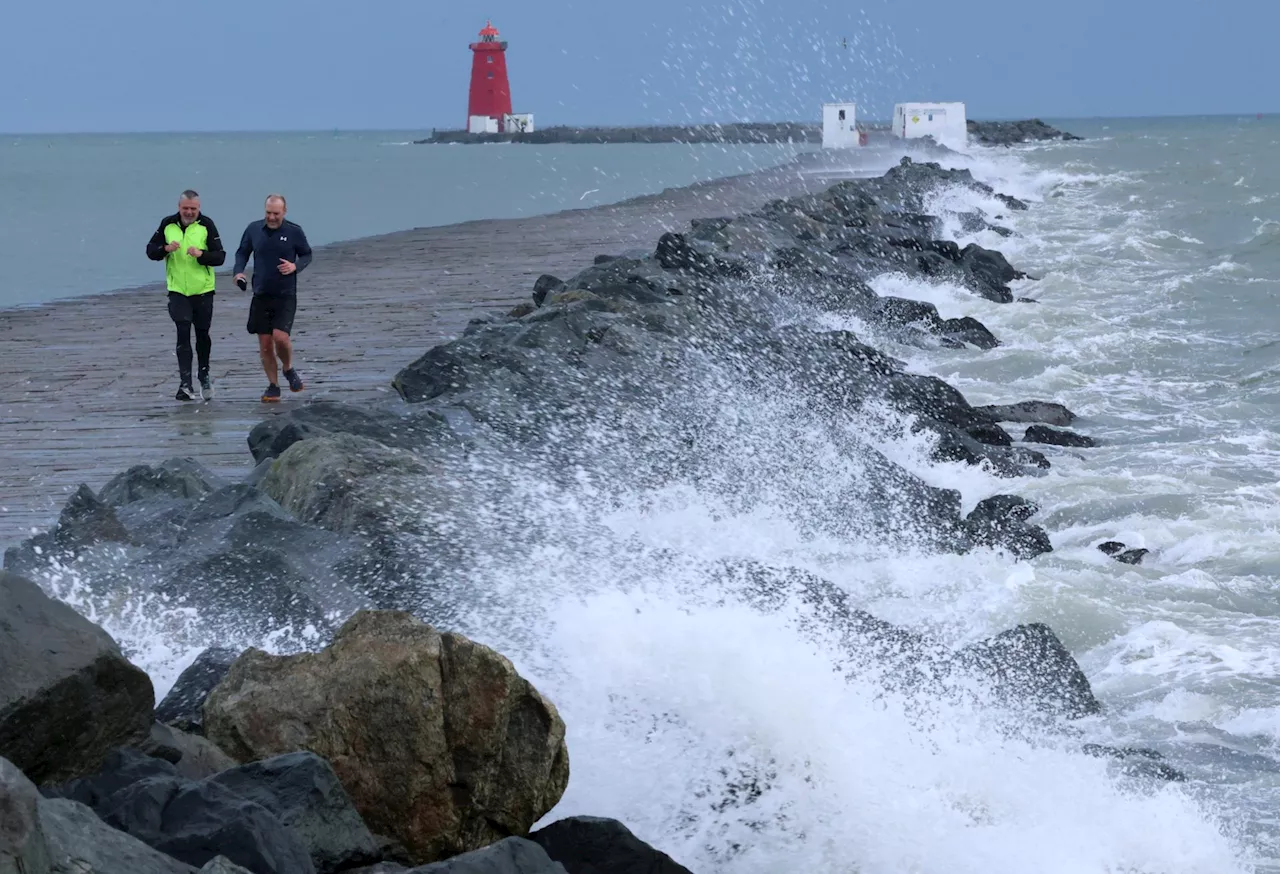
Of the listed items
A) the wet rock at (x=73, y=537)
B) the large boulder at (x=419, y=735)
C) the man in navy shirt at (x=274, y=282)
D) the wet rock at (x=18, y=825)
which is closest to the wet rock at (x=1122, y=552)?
the large boulder at (x=419, y=735)

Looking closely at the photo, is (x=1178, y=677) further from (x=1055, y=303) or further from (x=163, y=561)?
(x=1055, y=303)

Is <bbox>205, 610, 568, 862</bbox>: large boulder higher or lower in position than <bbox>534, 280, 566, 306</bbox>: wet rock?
lower

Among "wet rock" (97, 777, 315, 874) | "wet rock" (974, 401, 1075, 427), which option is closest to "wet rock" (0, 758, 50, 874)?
"wet rock" (97, 777, 315, 874)

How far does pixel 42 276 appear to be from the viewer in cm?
2247

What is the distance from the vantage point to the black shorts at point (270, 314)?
1009cm

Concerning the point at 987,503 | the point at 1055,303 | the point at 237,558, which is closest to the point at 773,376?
the point at 987,503

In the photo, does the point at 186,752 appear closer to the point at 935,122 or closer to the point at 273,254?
the point at 273,254

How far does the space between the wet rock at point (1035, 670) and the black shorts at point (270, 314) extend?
5401 millimetres

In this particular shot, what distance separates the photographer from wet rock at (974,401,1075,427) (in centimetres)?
1196

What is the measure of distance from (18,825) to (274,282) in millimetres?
7913

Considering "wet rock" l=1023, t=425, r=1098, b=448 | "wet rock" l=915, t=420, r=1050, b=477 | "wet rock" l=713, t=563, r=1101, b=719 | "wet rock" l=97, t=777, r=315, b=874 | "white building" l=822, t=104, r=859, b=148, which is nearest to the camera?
"wet rock" l=97, t=777, r=315, b=874

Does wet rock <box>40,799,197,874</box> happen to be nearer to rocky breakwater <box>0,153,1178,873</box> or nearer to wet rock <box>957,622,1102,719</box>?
rocky breakwater <box>0,153,1178,873</box>

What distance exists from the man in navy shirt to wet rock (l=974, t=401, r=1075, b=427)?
5.12 m

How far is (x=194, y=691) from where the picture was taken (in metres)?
4.67
